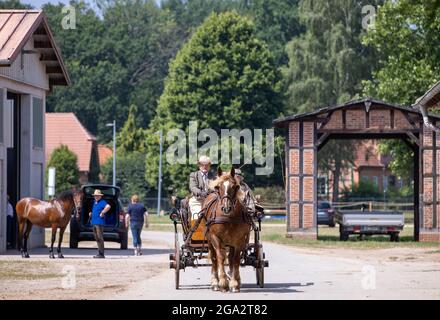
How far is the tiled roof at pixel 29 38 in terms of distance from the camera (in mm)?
32219

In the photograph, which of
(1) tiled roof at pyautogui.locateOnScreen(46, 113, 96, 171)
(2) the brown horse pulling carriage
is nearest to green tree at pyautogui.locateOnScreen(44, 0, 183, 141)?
(1) tiled roof at pyautogui.locateOnScreen(46, 113, 96, 171)

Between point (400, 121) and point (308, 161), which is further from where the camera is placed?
point (308, 161)

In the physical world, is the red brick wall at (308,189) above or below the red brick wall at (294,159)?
below

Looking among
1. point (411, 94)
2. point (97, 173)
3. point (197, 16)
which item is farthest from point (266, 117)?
point (197, 16)

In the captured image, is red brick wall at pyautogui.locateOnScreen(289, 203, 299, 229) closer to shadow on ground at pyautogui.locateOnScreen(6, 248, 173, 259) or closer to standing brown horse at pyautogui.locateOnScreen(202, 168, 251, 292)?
shadow on ground at pyautogui.locateOnScreen(6, 248, 173, 259)

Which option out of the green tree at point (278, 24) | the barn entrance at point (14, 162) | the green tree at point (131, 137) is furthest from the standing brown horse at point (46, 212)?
the green tree at point (131, 137)

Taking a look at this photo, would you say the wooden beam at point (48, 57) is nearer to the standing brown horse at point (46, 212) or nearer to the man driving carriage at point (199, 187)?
the standing brown horse at point (46, 212)

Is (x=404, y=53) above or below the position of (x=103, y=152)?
above

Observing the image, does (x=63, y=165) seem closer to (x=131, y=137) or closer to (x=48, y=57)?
(x=131, y=137)

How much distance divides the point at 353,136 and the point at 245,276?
21.2 meters

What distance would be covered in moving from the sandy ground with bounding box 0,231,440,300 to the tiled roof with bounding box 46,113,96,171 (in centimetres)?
5854

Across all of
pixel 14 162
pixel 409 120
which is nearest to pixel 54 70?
pixel 14 162

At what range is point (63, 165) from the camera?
279 ft

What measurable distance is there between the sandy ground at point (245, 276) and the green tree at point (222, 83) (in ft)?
144
